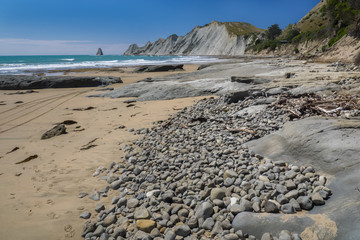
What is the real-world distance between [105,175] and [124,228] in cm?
178

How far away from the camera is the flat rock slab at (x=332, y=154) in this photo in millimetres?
2380

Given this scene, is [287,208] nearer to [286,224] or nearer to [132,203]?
[286,224]

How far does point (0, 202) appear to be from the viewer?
3.88 meters

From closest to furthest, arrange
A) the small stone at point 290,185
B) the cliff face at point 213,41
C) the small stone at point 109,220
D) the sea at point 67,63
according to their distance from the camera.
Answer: the small stone at point 290,185 < the small stone at point 109,220 < the sea at point 67,63 < the cliff face at point 213,41

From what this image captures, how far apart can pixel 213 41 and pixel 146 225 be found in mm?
119675

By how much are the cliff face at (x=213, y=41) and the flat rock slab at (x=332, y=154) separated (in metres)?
94.1

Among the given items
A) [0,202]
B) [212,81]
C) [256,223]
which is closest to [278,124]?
[256,223]

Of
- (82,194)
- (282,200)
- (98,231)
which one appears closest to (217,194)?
(282,200)

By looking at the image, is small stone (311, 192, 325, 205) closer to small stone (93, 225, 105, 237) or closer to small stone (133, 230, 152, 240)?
small stone (133, 230, 152, 240)

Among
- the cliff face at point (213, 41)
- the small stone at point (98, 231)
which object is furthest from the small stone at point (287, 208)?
the cliff face at point (213, 41)

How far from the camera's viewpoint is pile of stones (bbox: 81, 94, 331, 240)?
283 cm

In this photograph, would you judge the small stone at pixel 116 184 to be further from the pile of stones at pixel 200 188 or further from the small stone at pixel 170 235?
the small stone at pixel 170 235

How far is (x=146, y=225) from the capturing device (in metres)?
2.97

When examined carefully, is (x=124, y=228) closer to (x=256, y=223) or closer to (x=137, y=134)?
(x=256, y=223)
